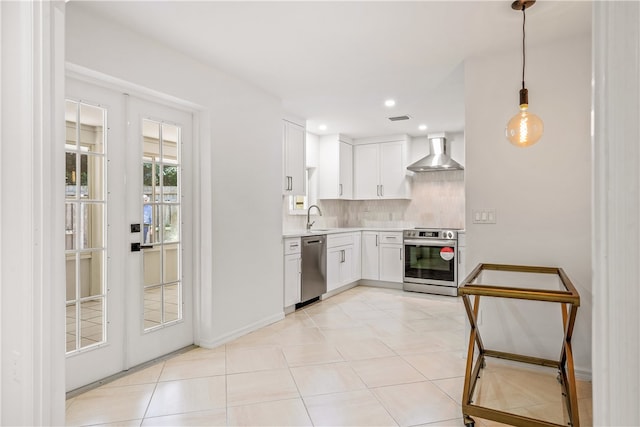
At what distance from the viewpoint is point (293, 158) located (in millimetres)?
4711

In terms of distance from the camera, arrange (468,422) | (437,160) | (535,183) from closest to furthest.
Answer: (468,422) → (535,183) → (437,160)

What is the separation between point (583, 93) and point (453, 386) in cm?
226

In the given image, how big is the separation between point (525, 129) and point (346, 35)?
4.44 feet

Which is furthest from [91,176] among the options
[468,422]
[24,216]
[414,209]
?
[414,209]

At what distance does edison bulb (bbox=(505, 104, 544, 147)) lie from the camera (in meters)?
2.22

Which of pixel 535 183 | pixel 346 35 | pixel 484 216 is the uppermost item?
pixel 346 35

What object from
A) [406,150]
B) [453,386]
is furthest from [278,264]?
[406,150]

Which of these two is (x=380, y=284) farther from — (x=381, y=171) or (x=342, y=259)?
(x=381, y=171)

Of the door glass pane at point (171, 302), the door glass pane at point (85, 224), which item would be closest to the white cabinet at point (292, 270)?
the door glass pane at point (171, 302)

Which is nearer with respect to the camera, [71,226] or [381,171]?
[71,226]

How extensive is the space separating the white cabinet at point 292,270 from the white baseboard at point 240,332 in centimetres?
25

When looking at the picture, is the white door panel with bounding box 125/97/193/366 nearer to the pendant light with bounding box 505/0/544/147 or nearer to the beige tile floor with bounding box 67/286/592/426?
the beige tile floor with bounding box 67/286/592/426

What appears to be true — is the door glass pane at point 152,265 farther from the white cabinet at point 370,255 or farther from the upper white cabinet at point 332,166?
the white cabinet at point 370,255

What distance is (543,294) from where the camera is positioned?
1.81 meters
